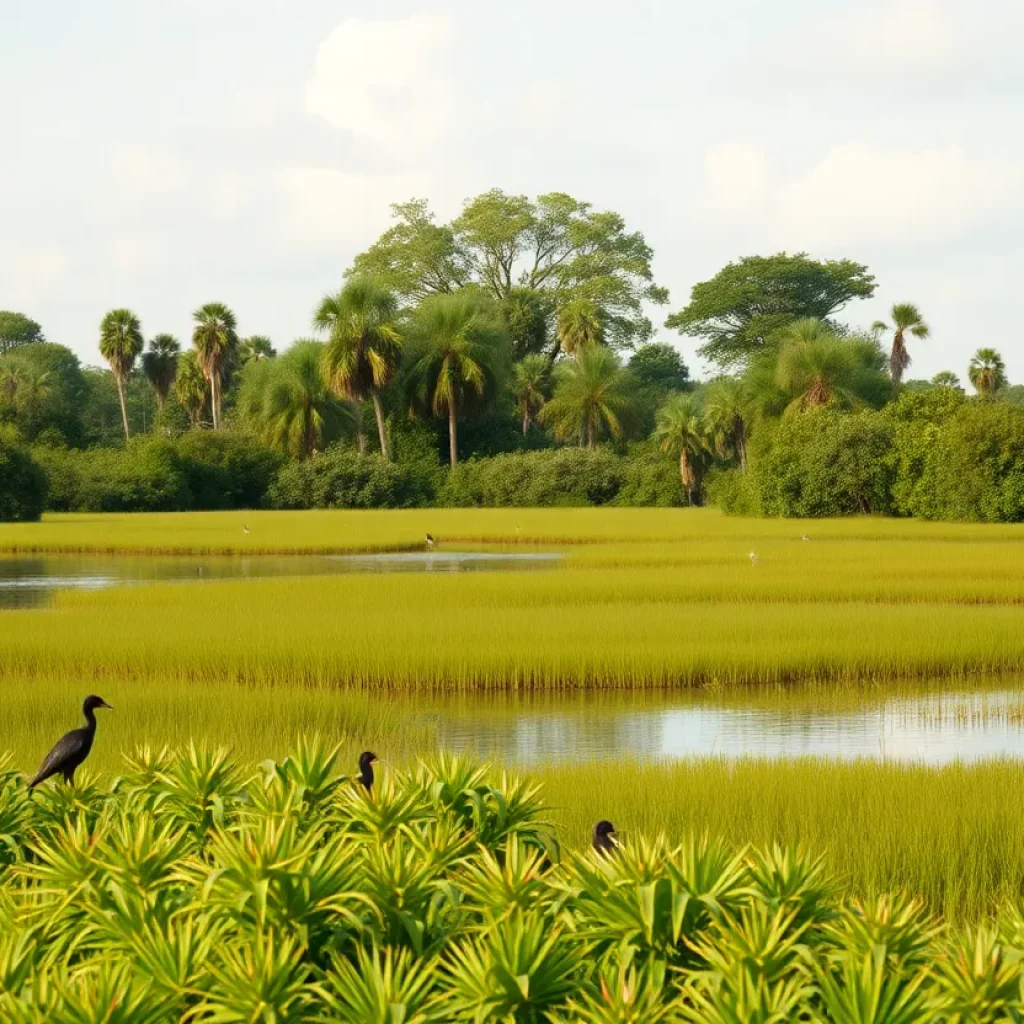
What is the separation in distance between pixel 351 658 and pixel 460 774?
1239cm

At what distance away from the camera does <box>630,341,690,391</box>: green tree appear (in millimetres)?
93250

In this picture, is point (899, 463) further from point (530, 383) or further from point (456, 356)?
point (530, 383)

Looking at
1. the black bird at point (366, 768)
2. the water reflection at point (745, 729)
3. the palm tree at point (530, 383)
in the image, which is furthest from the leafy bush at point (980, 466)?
the black bird at point (366, 768)

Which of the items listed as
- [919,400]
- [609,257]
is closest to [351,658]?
[919,400]

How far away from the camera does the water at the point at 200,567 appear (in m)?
32.2

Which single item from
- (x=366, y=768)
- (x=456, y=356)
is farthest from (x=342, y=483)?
(x=366, y=768)

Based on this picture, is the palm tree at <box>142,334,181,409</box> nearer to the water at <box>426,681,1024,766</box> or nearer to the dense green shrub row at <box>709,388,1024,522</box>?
the dense green shrub row at <box>709,388,1024,522</box>

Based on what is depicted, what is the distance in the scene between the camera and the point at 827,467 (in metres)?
55.8

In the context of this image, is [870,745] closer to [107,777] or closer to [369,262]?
[107,777]

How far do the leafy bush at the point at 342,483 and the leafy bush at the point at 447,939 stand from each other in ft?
215

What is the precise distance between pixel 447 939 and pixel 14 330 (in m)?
113

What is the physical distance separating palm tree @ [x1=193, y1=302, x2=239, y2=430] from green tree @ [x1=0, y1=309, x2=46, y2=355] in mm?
37716

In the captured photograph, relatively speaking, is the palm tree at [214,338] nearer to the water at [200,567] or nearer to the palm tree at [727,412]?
the palm tree at [727,412]

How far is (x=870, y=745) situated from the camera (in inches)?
557
